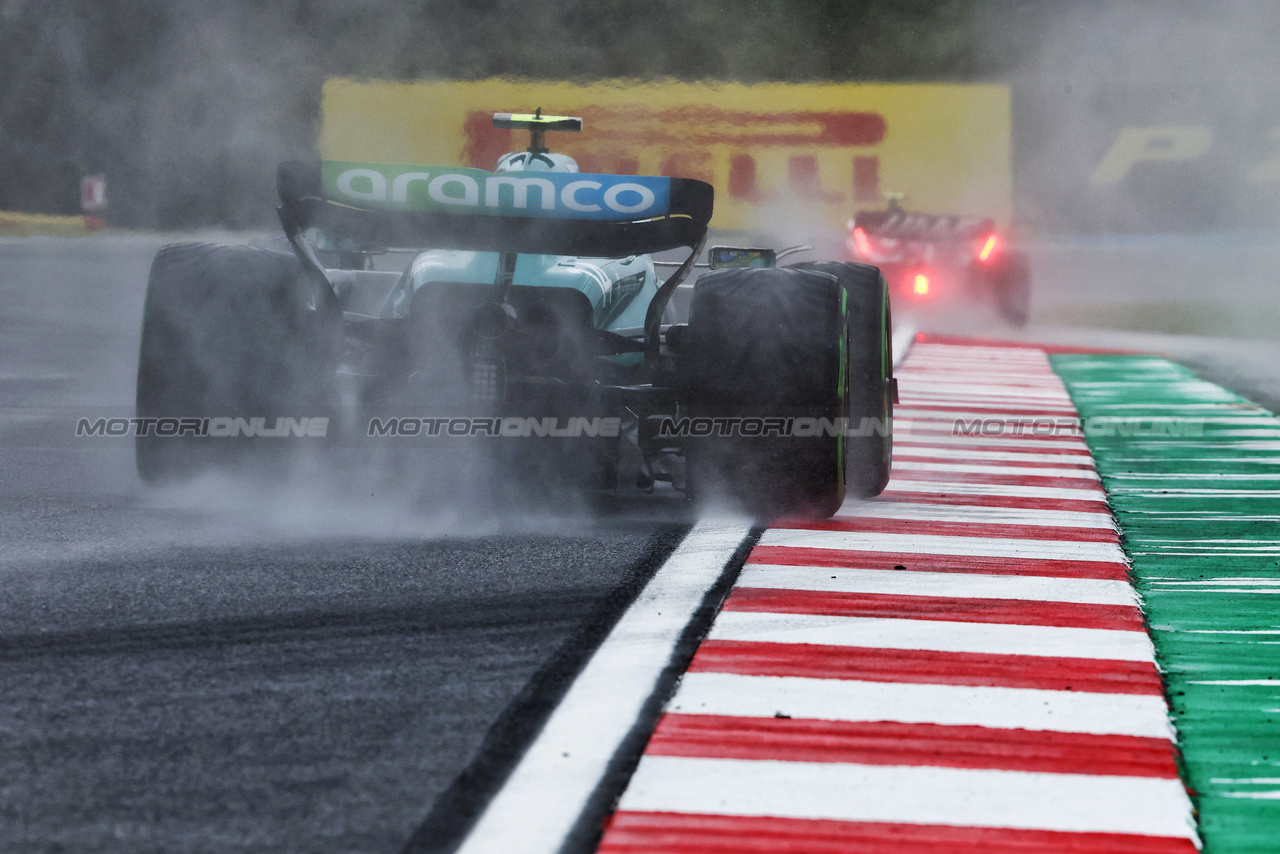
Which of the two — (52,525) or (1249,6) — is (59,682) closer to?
(52,525)

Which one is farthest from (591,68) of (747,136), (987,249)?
(747,136)

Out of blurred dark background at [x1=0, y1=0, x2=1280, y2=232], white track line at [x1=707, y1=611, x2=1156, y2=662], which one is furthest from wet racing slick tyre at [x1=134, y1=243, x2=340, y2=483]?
blurred dark background at [x1=0, y1=0, x2=1280, y2=232]

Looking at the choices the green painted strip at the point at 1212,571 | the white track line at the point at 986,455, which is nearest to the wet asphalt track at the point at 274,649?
the green painted strip at the point at 1212,571

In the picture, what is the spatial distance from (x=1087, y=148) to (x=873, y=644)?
3140cm

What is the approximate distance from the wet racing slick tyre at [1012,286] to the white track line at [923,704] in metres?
12.4

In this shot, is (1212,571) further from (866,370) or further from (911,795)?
(911,795)

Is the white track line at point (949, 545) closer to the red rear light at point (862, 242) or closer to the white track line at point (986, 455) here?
the white track line at point (986, 455)

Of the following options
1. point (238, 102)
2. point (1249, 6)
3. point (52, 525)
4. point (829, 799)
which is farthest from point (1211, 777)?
point (1249, 6)

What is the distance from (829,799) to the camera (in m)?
2.77

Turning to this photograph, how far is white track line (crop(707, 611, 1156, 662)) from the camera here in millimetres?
3777

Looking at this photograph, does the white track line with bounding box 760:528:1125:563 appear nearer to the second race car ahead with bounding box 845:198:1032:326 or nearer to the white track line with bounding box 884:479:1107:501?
the white track line with bounding box 884:479:1107:501

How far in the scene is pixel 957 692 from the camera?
11.2 feet

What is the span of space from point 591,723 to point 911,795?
664 mm

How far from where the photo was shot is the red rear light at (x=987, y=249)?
50.5 ft
